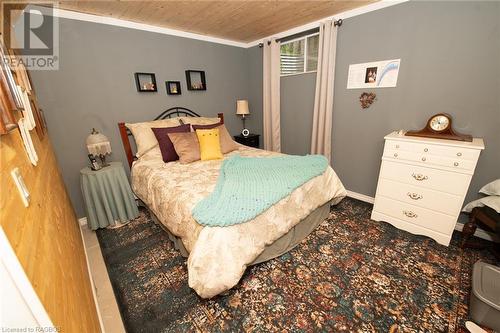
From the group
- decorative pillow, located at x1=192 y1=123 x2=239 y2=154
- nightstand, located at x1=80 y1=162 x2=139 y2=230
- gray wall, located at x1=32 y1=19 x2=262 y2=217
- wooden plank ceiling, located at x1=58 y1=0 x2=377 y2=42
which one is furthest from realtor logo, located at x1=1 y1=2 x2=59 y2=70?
decorative pillow, located at x1=192 y1=123 x2=239 y2=154

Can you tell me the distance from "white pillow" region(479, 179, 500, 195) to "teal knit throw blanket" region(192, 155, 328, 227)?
4.51 ft

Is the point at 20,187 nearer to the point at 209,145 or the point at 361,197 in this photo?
the point at 209,145

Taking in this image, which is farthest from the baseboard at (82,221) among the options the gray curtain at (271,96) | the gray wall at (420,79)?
the gray wall at (420,79)

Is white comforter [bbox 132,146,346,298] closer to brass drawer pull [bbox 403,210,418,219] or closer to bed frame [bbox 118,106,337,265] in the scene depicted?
bed frame [bbox 118,106,337,265]

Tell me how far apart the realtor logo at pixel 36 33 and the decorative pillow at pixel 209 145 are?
Answer: 5.35 ft

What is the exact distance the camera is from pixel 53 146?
2311 mm

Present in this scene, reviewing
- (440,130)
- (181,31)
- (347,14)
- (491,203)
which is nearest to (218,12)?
(181,31)

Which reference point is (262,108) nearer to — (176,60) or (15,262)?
(176,60)

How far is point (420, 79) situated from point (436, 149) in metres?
0.82

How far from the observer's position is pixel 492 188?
6.03 ft

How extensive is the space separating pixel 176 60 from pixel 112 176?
1.82 metres

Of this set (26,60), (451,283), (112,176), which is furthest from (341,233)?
(26,60)

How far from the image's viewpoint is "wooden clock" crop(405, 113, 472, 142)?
77.8 inches

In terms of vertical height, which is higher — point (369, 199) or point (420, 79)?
point (420, 79)
